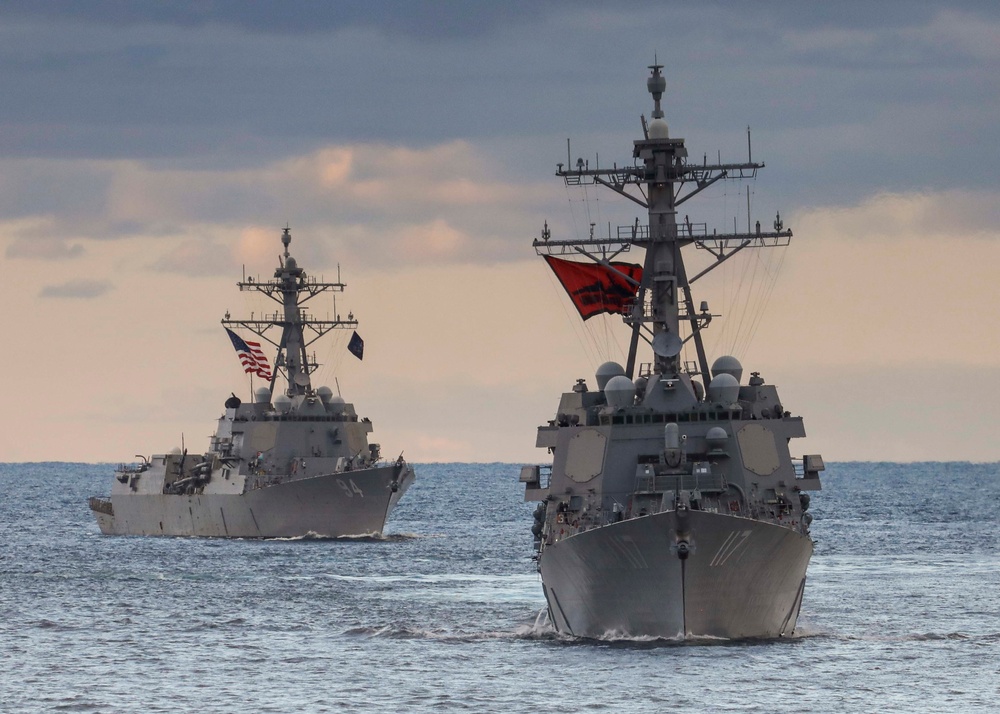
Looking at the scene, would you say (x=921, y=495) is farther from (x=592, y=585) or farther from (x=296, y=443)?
(x=592, y=585)

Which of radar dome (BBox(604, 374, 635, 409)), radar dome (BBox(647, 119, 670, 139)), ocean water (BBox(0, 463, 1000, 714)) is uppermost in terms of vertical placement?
radar dome (BBox(647, 119, 670, 139))

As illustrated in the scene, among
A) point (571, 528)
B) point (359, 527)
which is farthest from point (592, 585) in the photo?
point (359, 527)

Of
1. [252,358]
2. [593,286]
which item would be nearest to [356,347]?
[252,358]

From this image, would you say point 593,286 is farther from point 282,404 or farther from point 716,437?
point 282,404

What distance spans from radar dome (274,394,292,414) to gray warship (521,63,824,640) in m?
35.9

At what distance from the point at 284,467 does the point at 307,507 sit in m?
2.73

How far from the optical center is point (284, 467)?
226 feet

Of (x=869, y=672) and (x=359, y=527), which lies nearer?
(x=869, y=672)

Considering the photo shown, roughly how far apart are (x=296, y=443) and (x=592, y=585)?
128ft

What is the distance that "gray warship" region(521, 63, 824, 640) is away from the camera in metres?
30.5

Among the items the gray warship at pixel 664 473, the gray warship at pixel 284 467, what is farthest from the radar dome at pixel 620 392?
the gray warship at pixel 284 467

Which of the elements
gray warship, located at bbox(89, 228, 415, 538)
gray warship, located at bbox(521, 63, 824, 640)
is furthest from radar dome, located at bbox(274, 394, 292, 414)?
gray warship, located at bbox(521, 63, 824, 640)

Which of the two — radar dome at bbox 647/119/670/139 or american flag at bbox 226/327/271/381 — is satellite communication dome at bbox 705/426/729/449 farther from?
american flag at bbox 226/327/271/381

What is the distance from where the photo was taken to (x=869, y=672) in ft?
98.9
